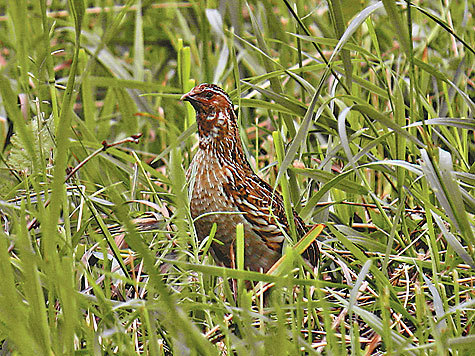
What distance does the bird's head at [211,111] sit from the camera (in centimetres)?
196

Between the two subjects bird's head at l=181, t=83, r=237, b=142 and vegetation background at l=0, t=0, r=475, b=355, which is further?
bird's head at l=181, t=83, r=237, b=142

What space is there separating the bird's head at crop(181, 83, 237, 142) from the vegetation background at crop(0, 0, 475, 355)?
0.26ft

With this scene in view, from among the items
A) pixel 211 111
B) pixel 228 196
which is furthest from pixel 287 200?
pixel 211 111

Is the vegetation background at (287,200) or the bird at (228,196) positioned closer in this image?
the vegetation background at (287,200)

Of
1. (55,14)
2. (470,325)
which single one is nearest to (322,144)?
(470,325)

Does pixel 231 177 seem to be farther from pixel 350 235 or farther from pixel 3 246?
pixel 3 246

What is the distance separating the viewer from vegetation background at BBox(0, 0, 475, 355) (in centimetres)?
121

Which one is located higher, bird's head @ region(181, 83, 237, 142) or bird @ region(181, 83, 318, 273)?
bird's head @ region(181, 83, 237, 142)

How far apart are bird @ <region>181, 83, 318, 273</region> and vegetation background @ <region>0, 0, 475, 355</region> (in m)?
0.07

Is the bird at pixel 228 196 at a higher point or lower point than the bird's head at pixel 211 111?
lower

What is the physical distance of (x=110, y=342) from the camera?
1.44m

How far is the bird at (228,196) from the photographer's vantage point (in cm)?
A: 187

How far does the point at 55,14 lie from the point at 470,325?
2.58 meters

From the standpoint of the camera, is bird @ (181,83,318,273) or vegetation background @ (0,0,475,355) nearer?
vegetation background @ (0,0,475,355)
